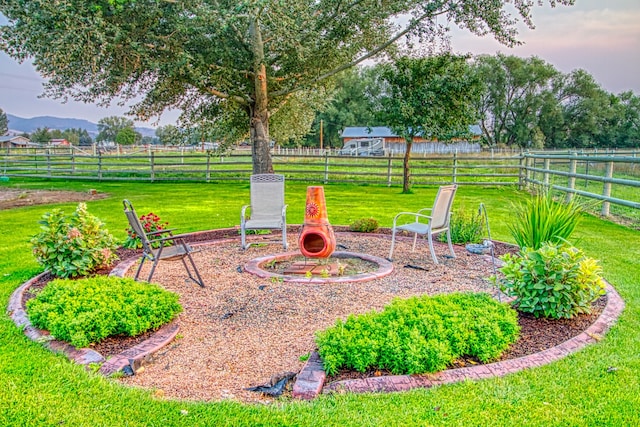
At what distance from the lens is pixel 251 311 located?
374 centimetres

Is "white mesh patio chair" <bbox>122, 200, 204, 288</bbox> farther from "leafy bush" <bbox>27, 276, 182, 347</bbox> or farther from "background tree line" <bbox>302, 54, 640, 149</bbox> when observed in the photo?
"background tree line" <bbox>302, 54, 640, 149</bbox>

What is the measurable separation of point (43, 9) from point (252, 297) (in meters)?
7.40

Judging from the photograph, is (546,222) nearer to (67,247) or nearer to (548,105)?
(67,247)

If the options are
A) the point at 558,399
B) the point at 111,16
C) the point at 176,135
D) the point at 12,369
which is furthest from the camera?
the point at 176,135

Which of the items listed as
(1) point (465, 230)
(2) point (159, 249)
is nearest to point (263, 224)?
(2) point (159, 249)

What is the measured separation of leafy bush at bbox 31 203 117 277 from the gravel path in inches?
17.8

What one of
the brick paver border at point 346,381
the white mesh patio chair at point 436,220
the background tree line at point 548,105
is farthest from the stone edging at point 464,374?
the background tree line at point 548,105

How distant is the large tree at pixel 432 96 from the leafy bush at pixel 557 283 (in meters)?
8.92

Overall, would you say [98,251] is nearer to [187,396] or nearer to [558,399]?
[187,396]

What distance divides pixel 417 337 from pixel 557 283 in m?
1.36

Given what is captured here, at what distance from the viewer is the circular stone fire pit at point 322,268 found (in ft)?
15.1

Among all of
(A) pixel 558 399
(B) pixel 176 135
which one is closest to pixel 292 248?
(A) pixel 558 399

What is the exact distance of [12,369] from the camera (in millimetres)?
2656

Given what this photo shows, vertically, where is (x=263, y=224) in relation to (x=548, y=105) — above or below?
below
